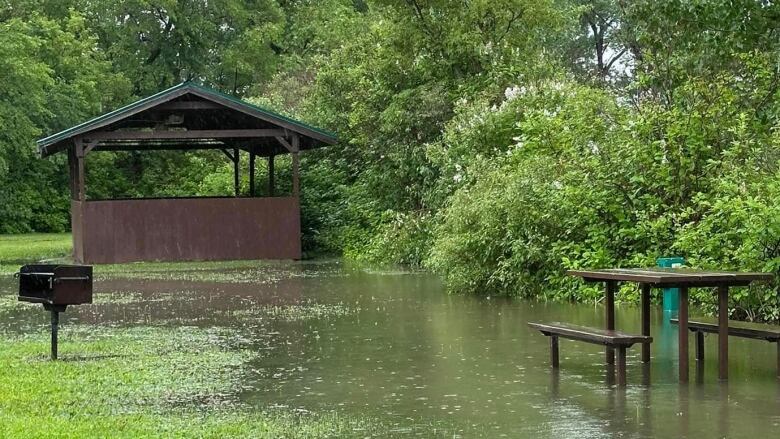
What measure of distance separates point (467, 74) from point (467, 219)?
428 inches

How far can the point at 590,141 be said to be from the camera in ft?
59.8

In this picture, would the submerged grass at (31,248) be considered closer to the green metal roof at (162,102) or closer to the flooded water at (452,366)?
the green metal roof at (162,102)

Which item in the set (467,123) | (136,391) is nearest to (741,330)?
(136,391)

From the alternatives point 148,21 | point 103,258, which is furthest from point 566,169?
point 148,21

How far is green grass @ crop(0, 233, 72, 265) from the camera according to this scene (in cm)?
3140

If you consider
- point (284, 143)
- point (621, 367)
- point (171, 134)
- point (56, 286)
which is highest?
point (171, 134)

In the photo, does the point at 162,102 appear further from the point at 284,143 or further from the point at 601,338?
the point at 601,338

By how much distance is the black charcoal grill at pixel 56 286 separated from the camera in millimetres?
11258

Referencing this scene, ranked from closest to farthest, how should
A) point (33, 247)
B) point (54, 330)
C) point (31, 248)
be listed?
point (54, 330), point (31, 248), point (33, 247)

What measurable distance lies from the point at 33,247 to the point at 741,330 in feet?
99.5

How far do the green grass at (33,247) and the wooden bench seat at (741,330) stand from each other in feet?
71.5

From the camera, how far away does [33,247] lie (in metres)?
37.1

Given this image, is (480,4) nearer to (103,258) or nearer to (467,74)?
(467,74)

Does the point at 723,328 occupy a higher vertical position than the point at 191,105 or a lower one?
lower
